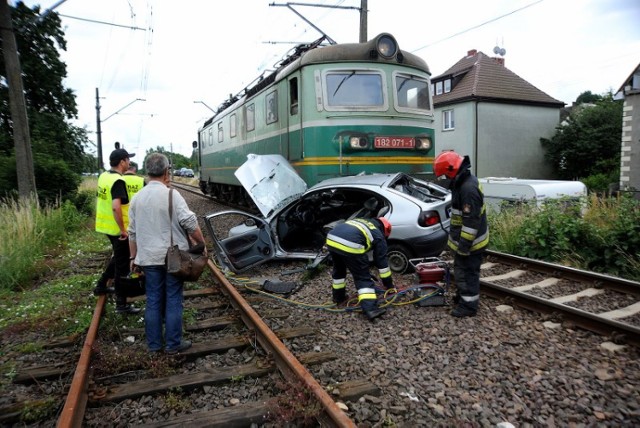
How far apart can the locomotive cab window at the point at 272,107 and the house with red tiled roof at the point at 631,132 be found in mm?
15798

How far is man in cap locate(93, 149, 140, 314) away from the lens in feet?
15.6

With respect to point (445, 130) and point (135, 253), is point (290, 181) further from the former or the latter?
point (445, 130)

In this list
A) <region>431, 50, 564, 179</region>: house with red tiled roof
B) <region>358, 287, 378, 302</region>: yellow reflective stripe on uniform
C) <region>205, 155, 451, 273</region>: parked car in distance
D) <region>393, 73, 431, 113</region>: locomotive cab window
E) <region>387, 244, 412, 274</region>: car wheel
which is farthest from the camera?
<region>431, 50, 564, 179</region>: house with red tiled roof

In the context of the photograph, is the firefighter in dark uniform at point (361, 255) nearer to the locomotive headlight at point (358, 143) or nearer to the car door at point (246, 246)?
the car door at point (246, 246)

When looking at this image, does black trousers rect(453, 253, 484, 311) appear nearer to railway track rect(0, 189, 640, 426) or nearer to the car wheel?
railway track rect(0, 189, 640, 426)

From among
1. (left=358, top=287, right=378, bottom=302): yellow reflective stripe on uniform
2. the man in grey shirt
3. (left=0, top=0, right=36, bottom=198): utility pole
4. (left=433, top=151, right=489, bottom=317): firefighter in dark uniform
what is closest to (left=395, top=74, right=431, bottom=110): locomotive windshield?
(left=433, top=151, right=489, bottom=317): firefighter in dark uniform

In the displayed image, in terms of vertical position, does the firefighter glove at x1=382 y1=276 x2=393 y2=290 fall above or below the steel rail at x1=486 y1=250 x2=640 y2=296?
above

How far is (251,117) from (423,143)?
4.98 metres

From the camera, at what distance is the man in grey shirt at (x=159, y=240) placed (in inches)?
147

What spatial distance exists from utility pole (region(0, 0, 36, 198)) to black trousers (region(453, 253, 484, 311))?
10.2 metres

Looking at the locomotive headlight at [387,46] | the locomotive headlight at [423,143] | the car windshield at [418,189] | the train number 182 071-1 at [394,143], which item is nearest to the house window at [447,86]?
the locomotive headlight at [423,143]

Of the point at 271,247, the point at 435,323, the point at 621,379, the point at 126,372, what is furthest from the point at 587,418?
the point at 271,247

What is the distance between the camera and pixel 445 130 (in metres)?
28.9

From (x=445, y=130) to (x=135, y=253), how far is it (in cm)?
2734
